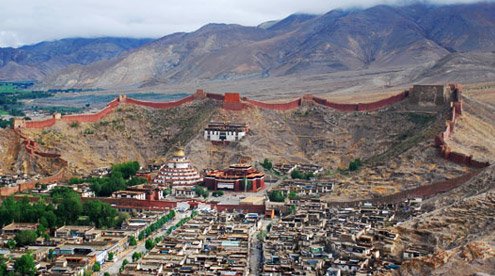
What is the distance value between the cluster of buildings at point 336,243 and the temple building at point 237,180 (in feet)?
39.1

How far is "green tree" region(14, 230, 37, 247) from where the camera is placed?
47594mm

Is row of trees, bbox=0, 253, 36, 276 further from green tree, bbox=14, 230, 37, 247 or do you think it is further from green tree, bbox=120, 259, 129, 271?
green tree, bbox=14, 230, 37, 247

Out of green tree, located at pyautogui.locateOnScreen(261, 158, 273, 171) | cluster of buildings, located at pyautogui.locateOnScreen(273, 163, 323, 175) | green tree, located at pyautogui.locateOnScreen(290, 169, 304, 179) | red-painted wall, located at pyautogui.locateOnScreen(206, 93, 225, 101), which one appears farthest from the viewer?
red-painted wall, located at pyautogui.locateOnScreen(206, 93, 225, 101)

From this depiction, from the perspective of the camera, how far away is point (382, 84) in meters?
134

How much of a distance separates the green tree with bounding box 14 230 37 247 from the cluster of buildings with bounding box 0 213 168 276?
1.16ft

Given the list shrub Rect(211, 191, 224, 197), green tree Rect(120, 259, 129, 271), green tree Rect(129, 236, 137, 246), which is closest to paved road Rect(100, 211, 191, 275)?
green tree Rect(129, 236, 137, 246)

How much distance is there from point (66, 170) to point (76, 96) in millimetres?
101476

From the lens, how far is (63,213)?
175ft

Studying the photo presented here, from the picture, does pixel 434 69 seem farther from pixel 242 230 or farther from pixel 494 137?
pixel 242 230

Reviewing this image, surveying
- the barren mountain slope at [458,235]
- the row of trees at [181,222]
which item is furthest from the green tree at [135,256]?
the barren mountain slope at [458,235]

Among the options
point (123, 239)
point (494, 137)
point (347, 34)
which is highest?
point (347, 34)

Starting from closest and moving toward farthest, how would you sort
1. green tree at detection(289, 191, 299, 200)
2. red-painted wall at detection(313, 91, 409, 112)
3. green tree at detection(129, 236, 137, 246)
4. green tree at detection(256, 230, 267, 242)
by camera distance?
green tree at detection(256, 230, 267, 242) < green tree at detection(129, 236, 137, 246) < green tree at detection(289, 191, 299, 200) < red-painted wall at detection(313, 91, 409, 112)

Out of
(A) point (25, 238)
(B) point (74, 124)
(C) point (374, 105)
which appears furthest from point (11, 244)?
(C) point (374, 105)

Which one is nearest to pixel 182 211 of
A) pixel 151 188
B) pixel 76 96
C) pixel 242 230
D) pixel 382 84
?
pixel 151 188
